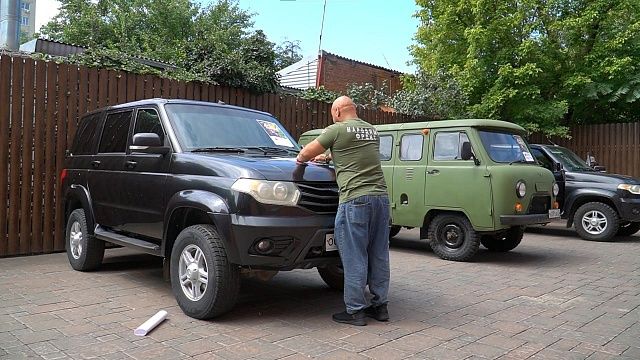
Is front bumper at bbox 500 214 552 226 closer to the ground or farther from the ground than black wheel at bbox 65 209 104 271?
farther from the ground

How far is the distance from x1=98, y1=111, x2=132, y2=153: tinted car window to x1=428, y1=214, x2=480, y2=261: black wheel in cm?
460

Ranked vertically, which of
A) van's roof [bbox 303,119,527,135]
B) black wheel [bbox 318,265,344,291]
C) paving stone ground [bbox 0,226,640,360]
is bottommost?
paving stone ground [bbox 0,226,640,360]

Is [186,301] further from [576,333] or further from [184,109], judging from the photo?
[576,333]

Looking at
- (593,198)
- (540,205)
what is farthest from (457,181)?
(593,198)

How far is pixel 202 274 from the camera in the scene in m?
4.65

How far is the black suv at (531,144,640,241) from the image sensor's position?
10.1m

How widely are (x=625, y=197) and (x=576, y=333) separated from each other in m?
6.52

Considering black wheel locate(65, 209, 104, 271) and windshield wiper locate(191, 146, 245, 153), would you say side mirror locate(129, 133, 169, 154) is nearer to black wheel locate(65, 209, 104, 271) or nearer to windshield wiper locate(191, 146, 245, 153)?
windshield wiper locate(191, 146, 245, 153)

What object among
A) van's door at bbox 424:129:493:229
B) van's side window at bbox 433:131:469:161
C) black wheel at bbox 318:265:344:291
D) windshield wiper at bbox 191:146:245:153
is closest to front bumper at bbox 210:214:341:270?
windshield wiper at bbox 191:146:245:153

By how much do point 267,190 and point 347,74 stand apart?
63.5 ft

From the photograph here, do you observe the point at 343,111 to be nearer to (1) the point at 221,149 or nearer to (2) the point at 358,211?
(2) the point at 358,211

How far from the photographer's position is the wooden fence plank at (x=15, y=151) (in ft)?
24.0

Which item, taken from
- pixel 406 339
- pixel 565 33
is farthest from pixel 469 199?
pixel 565 33

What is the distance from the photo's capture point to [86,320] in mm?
4691
